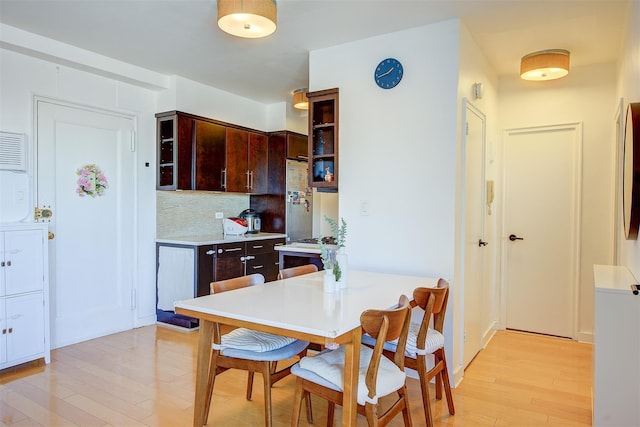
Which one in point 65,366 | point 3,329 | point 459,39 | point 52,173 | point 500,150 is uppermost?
point 459,39

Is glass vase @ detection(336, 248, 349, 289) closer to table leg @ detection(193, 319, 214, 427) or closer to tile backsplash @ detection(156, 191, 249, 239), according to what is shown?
table leg @ detection(193, 319, 214, 427)

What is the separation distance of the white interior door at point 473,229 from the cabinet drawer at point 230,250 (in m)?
2.50

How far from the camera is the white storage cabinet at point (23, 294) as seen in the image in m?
3.07

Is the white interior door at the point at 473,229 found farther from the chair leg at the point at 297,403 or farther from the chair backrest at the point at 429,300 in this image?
the chair leg at the point at 297,403

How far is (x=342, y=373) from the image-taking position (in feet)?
6.12

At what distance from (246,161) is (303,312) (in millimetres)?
3637

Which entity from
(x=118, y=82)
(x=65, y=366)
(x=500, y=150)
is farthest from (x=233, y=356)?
(x=500, y=150)

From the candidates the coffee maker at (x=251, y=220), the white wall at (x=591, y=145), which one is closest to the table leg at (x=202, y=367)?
the coffee maker at (x=251, y=220)

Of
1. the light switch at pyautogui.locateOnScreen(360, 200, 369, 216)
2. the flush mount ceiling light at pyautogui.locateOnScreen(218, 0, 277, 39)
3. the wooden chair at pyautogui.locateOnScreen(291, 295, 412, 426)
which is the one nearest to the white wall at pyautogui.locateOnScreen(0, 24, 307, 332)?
the flush mount ceiling light at pyautogui.locateOnScreen(218, 0, 277, 39)

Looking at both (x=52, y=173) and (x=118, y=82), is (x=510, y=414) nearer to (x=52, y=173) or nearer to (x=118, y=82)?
(x=52, y=173)

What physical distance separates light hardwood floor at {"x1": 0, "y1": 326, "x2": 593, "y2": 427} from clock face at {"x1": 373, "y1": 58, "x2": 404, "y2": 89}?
7.43 ft

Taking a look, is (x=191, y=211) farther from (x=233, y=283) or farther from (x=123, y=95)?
(x=233, y=283)

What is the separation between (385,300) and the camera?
2.21 meters

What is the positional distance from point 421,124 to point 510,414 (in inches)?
80.1
